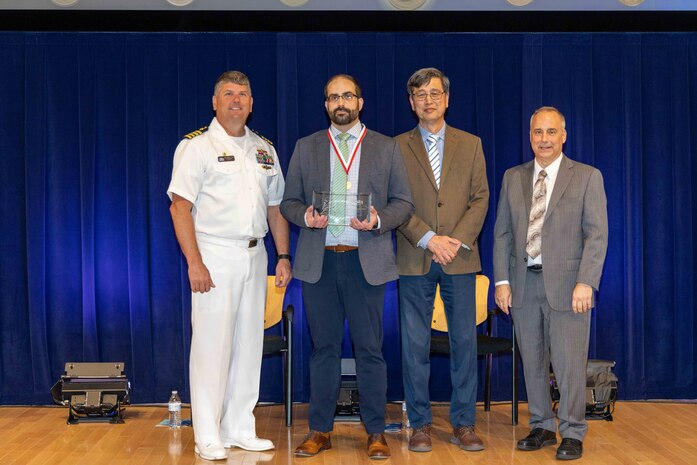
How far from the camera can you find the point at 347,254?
4.67 m

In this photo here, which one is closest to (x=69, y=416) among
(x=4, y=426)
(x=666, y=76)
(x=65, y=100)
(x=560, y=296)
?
(x=4, y=426)

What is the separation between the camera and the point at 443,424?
224 inches

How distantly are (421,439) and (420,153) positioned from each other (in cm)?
168

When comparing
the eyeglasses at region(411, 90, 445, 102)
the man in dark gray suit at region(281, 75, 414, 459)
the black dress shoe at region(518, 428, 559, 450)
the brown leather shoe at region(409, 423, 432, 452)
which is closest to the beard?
the man in dark gray suit at region(281, 75, 414, 459)

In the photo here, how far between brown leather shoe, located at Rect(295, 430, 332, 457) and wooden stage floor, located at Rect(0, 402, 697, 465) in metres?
0.05

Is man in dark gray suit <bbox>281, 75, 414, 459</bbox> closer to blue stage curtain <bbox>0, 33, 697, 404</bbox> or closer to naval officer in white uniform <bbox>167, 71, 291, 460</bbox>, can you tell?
naval officer in white uniform <bbox>167, 71, 291, 460</bbox>

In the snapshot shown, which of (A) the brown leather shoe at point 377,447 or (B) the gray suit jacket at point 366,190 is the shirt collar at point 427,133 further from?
(A) the brown leather shoe at point 377,447

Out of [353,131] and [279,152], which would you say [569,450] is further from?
[279,152]

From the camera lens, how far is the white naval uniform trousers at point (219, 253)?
4652mm

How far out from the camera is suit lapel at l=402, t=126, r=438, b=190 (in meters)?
4.87

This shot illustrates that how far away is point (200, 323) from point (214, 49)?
2.72m

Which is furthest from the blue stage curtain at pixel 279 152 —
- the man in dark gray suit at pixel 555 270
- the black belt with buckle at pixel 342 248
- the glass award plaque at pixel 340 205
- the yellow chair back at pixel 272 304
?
the glass award plaque at pixel 340 205

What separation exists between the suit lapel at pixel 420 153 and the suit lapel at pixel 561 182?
67 centimetres

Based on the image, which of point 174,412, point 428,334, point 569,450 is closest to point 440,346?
point 428,334
